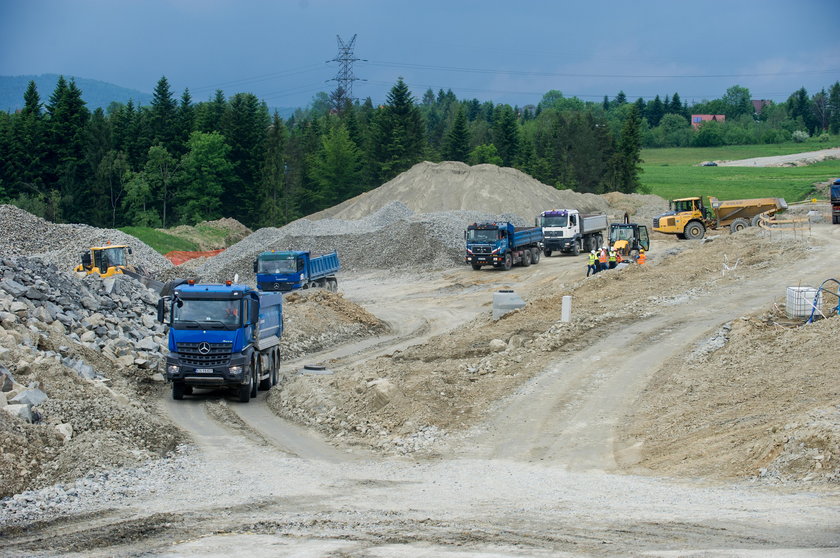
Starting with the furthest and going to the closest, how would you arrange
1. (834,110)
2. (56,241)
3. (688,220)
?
(834,110), (688,220), (56,241)

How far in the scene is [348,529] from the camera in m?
11.6

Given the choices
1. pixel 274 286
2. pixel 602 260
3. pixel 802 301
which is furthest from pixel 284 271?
pixel 802 301

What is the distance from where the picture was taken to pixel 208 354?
21.2 meters

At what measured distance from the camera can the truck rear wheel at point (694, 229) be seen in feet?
188

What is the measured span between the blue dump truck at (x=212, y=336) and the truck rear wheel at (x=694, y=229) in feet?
133

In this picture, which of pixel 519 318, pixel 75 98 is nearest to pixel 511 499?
pixel 519 318

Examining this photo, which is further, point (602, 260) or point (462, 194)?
point (462, 194)

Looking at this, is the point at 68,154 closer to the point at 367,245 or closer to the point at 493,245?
the point at 367,245

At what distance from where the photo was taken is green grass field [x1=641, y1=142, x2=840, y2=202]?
3986 inches

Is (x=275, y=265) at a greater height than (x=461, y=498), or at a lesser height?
greater

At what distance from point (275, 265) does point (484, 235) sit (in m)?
13.8

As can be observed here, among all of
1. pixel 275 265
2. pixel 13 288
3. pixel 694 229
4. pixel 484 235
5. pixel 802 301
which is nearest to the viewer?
pixel 802 301

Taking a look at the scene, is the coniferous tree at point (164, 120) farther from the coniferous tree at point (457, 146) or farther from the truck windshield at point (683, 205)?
the truck windshield at point (683, 205)

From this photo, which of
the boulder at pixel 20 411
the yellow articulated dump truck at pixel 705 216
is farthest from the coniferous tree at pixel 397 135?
the boulder at pixel 20 411
